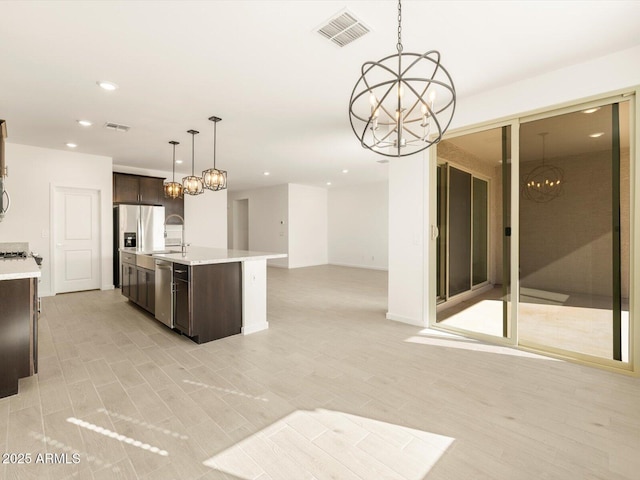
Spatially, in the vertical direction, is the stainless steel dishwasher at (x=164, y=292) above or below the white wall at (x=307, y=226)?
below

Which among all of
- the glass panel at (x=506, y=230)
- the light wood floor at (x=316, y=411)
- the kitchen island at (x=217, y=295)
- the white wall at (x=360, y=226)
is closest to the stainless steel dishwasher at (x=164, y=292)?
the kitchen island at (x=217, y=295)

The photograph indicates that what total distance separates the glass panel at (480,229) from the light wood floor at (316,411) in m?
1.12

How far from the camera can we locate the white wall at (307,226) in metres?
9.91

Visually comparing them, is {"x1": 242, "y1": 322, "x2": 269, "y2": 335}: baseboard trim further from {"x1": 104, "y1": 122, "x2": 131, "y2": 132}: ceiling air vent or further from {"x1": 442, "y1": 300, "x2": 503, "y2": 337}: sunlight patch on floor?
{"x1": 104, "y1": 122, "x2": 131, "y2": 132}: ceiling air vent

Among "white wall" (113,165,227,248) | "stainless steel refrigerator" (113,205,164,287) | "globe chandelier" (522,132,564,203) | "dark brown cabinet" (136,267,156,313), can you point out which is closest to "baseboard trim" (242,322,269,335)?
"dark brown cabinet" (136,267,156,313)

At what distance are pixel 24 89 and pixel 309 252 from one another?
26.1 feet

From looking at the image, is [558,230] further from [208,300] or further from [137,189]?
[137,189]

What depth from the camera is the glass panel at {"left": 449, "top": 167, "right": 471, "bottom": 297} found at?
4.23m

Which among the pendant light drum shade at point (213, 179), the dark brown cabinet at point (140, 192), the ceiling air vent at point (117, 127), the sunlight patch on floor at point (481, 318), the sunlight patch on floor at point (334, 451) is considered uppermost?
the ceiling air vent at point (117, 127)

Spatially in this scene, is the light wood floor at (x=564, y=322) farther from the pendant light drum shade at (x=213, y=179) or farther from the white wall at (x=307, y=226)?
the white wall at (x=307, y=226)

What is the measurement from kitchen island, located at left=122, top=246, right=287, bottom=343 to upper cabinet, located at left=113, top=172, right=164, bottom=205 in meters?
3.55

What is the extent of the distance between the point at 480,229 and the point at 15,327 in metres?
4.82

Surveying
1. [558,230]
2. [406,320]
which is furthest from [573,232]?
[406,320]

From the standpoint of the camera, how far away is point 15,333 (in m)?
2.40
